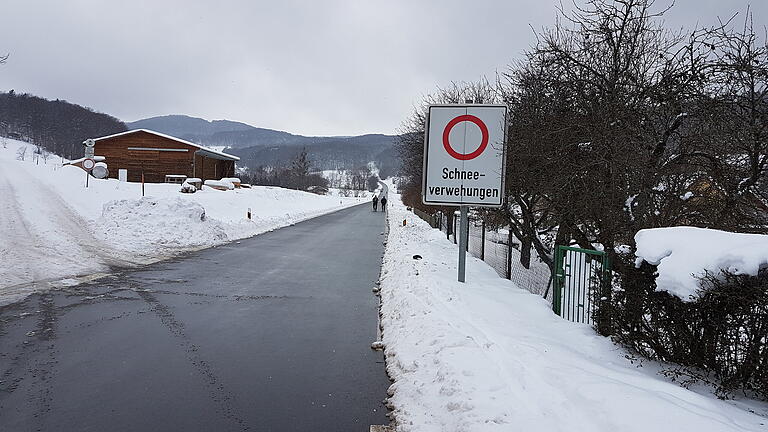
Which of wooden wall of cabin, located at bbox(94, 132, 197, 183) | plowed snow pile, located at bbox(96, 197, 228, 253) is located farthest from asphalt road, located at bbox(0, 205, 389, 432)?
wooden wall of cabin, located at bbox(94, 132, 197, 183)

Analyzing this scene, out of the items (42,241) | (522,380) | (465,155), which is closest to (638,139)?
(465,155)

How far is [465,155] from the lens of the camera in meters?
9.77

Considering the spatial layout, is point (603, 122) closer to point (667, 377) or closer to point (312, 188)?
point (667, 377)

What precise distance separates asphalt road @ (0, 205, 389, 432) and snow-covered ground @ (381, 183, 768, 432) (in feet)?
1.42

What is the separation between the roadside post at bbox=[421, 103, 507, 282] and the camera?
9594 mm

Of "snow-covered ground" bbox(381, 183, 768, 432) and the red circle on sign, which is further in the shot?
the red circle on sign

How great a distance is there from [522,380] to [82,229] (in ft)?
51.6

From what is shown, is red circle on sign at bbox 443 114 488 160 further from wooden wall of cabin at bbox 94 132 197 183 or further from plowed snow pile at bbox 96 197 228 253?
wooden wall of cabin at bbox 94 132 197 183

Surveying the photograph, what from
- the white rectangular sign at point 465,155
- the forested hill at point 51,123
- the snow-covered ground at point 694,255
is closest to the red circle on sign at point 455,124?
the white rectangular sign at point 465,155

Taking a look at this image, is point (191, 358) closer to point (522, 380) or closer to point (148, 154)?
point (522, 380)

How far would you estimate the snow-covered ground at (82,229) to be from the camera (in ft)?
33.8

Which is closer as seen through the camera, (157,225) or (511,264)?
(511,264)

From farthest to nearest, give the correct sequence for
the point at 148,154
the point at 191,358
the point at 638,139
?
the point at 148,154
the point at 638,139
the point at 191,358

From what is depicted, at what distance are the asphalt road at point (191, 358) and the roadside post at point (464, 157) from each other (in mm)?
2368
